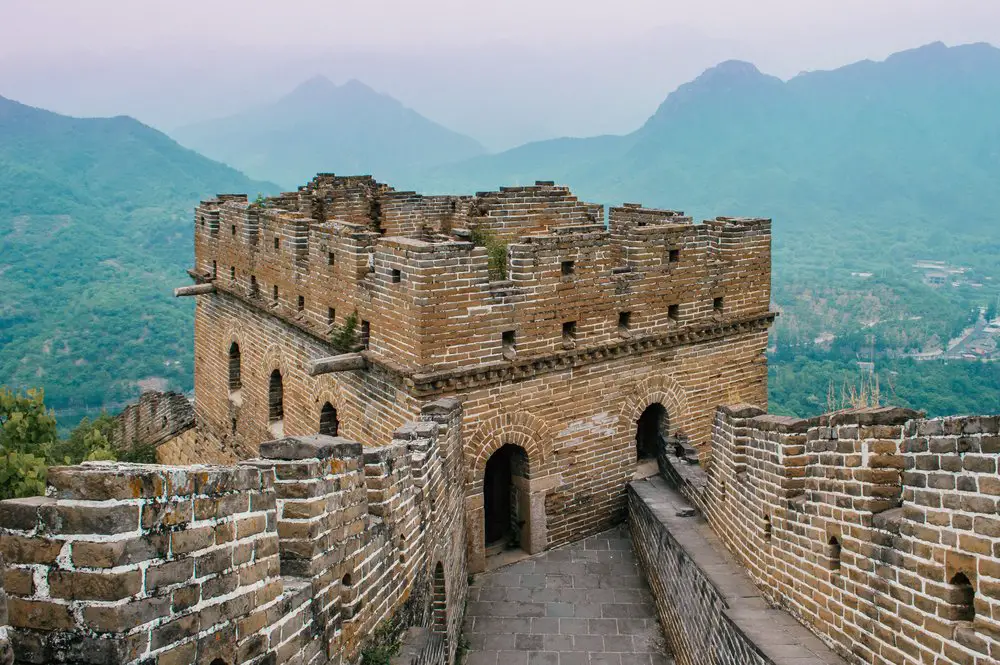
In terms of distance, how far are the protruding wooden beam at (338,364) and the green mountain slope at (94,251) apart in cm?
5266

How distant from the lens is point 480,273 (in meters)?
10.8

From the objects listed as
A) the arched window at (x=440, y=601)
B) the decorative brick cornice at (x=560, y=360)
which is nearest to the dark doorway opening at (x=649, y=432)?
the decorative brick cornice at (x=560, y=360)

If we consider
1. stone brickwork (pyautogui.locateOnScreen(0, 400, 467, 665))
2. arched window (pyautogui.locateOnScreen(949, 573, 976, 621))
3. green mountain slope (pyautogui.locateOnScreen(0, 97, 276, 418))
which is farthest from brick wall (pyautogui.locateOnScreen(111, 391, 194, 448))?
green mountain slope (pyautogui.locateOnScreen(0, 97, 276, 418))

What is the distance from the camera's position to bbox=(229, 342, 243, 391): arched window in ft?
57.0

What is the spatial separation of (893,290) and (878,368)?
1343 inches

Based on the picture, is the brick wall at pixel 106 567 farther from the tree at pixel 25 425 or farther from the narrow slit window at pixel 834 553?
the tree at pixel 25 425

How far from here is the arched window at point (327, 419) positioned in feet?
43.2

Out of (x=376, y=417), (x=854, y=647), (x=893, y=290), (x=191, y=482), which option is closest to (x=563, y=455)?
(x=376, y=417)

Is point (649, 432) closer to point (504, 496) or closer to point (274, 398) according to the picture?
point (504, 496)

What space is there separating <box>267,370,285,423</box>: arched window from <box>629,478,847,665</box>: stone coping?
6397 mm

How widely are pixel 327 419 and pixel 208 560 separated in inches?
360

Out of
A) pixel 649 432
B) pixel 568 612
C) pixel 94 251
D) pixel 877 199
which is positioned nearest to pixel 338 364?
pixel 568 612

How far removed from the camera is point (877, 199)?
15888 cm

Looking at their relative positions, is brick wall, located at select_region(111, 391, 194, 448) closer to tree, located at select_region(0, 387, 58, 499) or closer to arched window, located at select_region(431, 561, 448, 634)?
tree, located at select_region(0, 387, 58, 499)
